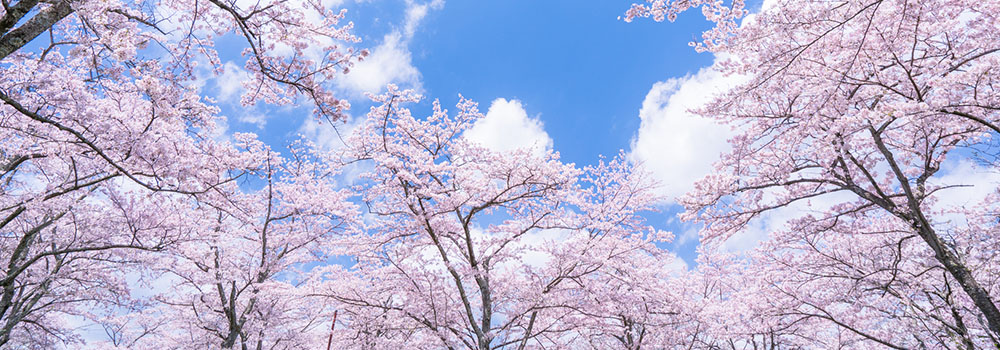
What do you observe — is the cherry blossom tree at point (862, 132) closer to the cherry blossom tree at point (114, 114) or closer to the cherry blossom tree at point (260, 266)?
the cherry blossom tree at point (114, 114)

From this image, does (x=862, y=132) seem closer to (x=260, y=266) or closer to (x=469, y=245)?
(x=469, y=245)

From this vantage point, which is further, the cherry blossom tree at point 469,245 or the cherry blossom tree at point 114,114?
the cherry blossom tree at point 469,245

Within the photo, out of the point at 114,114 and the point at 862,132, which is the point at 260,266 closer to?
the point at 114,114

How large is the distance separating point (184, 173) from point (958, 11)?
36.0 ft

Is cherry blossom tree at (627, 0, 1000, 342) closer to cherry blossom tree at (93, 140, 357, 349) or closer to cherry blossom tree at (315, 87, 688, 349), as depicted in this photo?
cherry blossom tree at (315, 87, 688, 349)

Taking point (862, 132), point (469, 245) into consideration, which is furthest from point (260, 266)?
point (862, 132)

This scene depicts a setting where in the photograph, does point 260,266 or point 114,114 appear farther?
point 260,266

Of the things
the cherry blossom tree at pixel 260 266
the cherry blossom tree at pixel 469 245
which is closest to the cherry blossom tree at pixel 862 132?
the cherry blossom tree at pixel 469 245

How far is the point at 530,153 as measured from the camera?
10367mm

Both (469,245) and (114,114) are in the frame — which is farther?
(469,245)

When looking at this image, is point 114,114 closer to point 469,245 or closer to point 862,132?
point 469,245

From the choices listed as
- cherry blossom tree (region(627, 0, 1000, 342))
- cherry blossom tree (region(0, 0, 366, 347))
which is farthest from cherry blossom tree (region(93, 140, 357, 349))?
cherry blossom tree (region(627, 0, 1000, 342))

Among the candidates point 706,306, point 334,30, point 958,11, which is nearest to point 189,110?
point 334,30

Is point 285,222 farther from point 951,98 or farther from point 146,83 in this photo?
point 951,98
